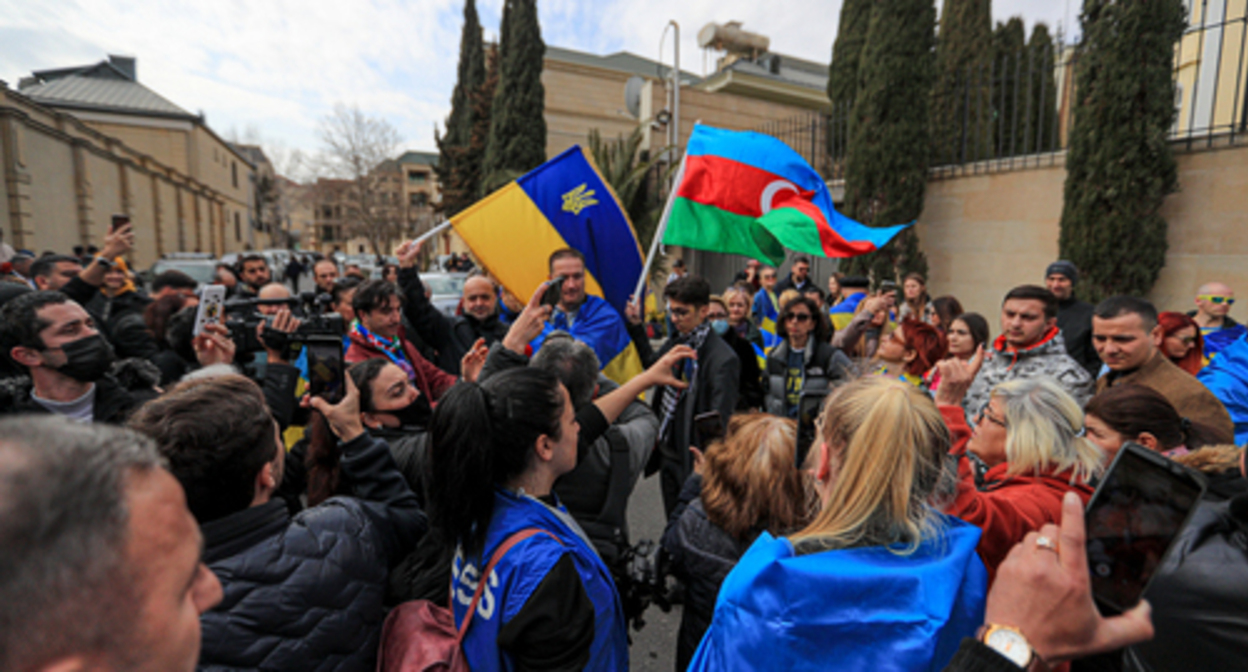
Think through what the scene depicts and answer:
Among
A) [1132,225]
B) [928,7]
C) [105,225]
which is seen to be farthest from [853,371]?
[105,225]

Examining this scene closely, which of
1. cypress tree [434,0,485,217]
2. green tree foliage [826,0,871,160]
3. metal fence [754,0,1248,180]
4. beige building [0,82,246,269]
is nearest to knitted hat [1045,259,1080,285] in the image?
metal fence [754,0,1248,180]

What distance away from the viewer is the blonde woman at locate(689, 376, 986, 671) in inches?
42.5

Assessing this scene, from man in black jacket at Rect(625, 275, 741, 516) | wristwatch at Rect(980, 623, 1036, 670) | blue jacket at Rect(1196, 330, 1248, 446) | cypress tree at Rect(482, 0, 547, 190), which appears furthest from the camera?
cypress tree at Rect(482, 0, 547, 190)

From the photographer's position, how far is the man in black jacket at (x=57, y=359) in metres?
2.39

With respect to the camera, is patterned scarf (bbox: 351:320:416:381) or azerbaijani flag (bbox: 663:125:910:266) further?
azerbaijani flag (bbox: 663:125:910:266)

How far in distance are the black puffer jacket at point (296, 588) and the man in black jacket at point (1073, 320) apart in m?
5.29

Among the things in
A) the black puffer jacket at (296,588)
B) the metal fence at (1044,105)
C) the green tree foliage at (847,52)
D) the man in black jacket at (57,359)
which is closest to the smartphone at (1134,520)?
the black puffer jacket at (296,588)

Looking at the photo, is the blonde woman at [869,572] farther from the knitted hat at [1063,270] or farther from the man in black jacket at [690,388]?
the knitted hat at [1063,270]

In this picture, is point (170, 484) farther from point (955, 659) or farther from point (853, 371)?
point (853, 371)

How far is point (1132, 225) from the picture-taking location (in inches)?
267

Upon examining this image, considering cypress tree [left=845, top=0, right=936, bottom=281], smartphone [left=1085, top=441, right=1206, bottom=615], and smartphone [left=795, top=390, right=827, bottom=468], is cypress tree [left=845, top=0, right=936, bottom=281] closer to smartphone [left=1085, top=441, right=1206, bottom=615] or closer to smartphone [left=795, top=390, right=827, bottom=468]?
smartphone [left=795, top=390, right=827, bottom=468]

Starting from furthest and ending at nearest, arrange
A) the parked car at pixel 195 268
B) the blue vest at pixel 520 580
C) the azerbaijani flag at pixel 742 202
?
the parked car at pixel 195 268, the azerbaijani flag at pixel 742 202, the blue vest at pixel 520 580

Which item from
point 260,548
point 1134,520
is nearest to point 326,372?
point 260,548

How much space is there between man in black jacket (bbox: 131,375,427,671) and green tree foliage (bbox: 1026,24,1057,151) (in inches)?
361
